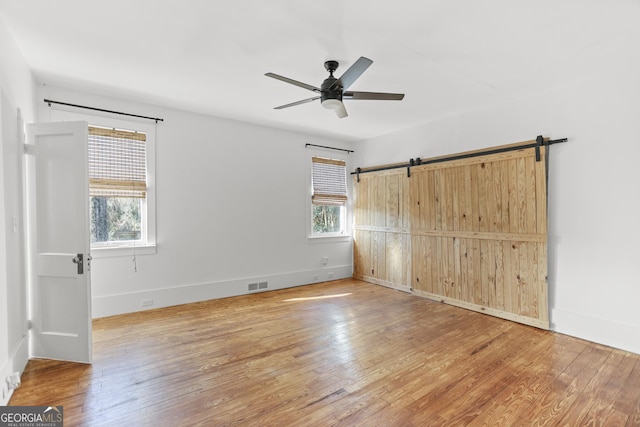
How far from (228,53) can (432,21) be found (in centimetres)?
176

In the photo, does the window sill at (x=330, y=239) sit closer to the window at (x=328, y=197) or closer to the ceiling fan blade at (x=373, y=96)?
the window at (x=328, y=197)

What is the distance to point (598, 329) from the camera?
10.7 feet

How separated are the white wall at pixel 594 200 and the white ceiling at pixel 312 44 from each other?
278 mm

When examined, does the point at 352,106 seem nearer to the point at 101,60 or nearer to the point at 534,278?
the point at 101,60

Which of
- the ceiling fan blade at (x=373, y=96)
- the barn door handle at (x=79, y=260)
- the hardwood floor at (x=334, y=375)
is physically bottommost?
the hardwood floor at (x=334, y=375)

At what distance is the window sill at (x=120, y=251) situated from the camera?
3863 millimetres

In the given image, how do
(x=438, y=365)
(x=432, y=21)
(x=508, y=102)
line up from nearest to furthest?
(x=432, y=21), (x=438, y=365), (x=508, y=102)

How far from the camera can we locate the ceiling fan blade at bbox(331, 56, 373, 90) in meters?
2.29

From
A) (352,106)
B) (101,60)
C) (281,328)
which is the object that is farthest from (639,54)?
(101,60)

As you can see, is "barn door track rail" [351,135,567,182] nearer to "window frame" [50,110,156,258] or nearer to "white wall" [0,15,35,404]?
"window frame" [50,110,156,258]

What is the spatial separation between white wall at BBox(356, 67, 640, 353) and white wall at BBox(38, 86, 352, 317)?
3.58 meters

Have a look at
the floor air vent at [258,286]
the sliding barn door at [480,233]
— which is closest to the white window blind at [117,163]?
the floor air vent at [258,286]

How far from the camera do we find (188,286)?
4523mm

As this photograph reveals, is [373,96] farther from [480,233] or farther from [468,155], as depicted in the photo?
[480,233]
